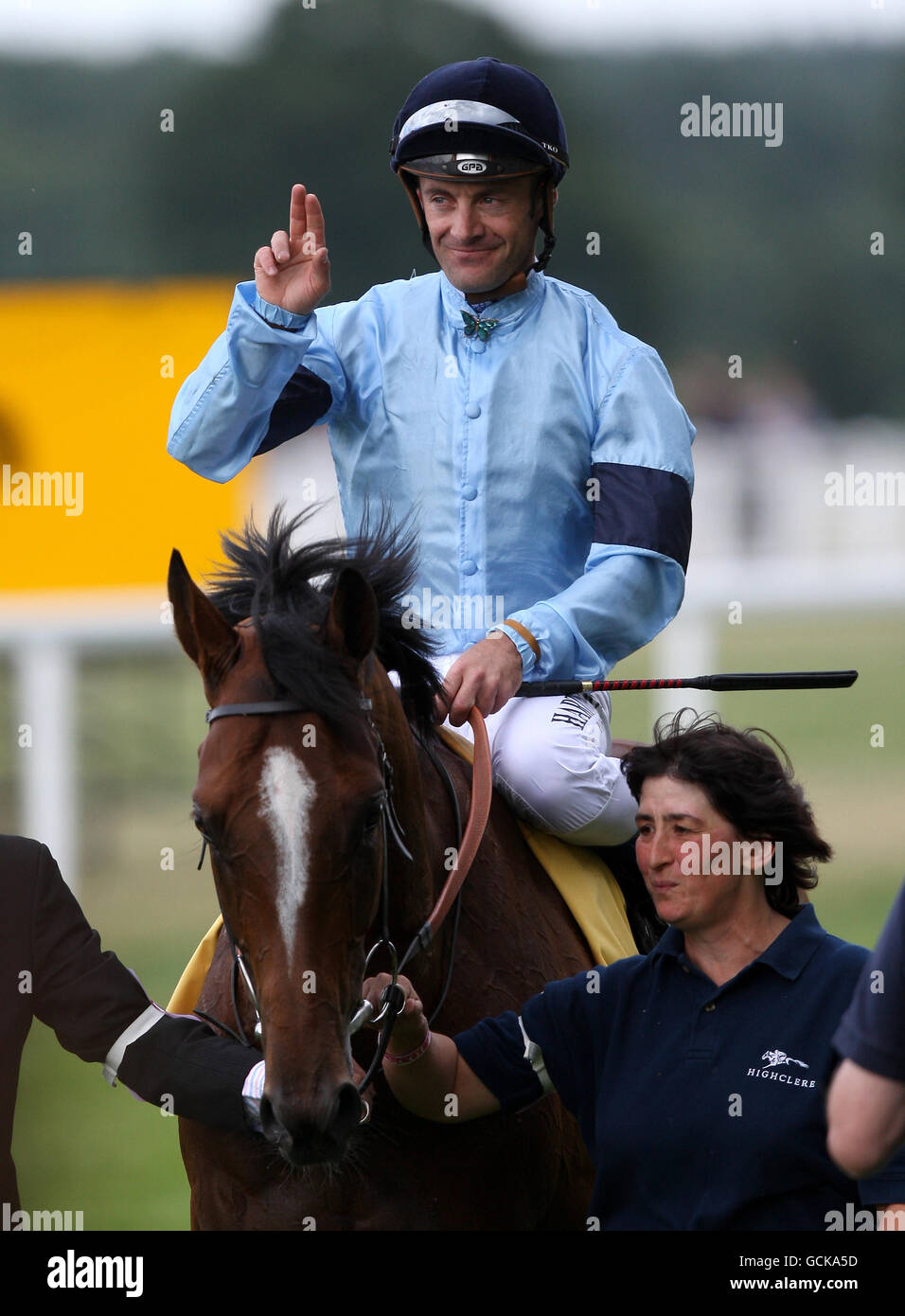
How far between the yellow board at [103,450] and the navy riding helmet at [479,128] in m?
6.58

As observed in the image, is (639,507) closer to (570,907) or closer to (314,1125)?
(570,907)

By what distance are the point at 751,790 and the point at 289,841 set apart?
30.1 inches

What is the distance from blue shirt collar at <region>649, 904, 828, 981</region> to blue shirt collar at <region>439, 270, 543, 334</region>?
1.13m

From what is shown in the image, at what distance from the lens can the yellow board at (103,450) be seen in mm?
9641

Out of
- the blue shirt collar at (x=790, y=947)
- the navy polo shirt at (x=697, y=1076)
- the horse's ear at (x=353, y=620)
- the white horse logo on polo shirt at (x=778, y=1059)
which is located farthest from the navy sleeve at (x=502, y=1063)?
the horse's ear at (x=353, y=620)

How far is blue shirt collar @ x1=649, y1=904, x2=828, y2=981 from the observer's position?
93.4 inches

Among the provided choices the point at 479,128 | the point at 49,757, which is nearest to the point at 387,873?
the point at 479,128

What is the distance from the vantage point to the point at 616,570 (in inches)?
113

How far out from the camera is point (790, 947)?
239cm

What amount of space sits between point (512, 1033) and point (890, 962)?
974mm

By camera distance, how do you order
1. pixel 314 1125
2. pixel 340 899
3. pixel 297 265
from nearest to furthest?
pixel 314 1125
pixel 340 899
pixel 297 265
